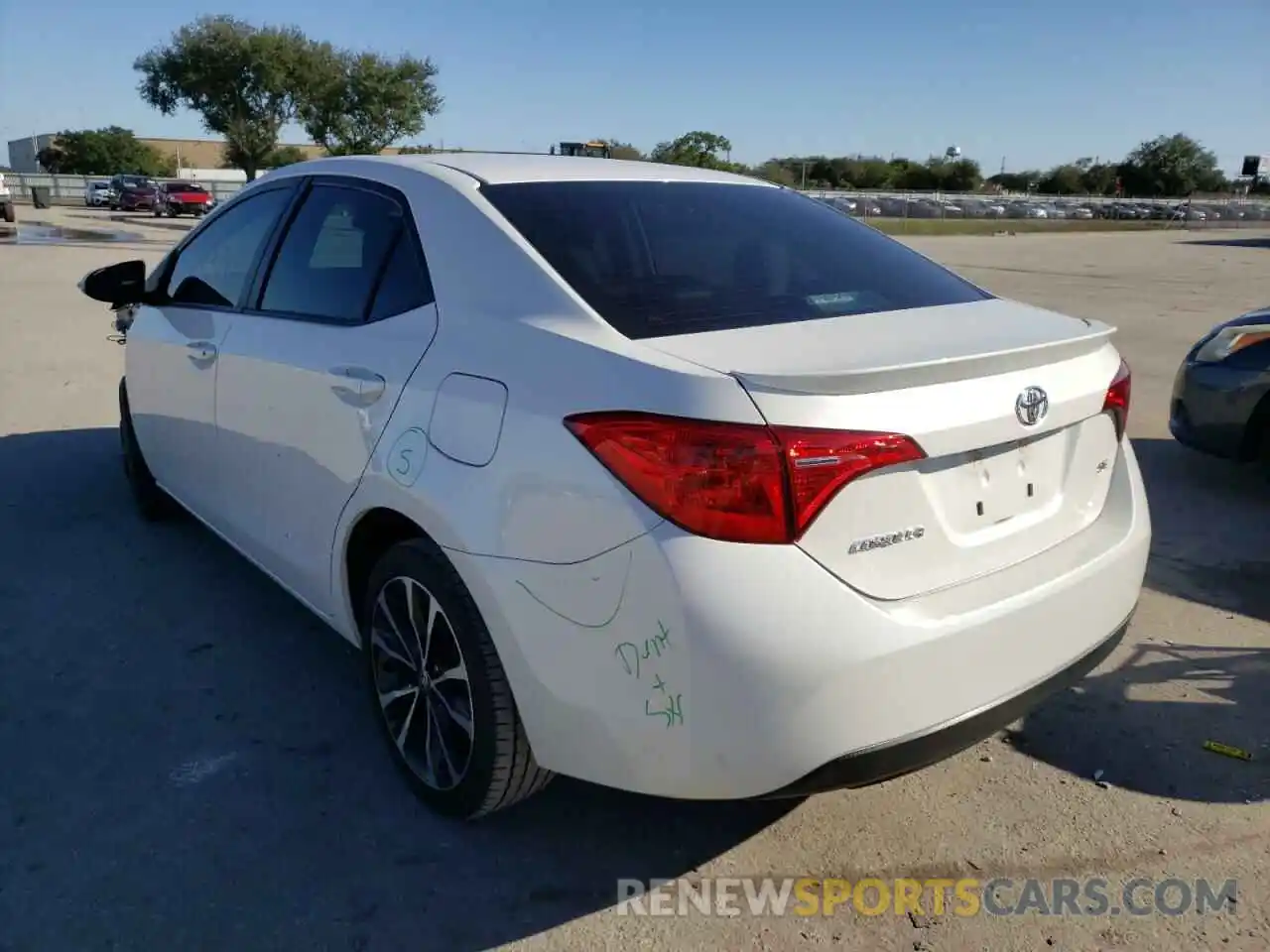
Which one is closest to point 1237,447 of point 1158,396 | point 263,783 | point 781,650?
point 1158,396

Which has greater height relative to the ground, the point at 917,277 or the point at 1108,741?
the point at 917,277

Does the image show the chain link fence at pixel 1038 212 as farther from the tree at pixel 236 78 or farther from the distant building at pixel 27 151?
the distant building at pixel 27 151

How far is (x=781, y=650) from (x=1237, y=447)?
14.7ft

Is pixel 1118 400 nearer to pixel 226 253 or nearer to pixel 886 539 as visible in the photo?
pixel 886 539

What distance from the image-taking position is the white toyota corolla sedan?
1.99 m

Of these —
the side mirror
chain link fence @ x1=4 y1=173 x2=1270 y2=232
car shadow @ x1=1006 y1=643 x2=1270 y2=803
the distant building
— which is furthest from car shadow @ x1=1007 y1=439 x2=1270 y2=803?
the distant building

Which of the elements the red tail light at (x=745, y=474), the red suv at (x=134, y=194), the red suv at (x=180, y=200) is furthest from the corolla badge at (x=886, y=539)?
the red suv at (x=134, y=194)

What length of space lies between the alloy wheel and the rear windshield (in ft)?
2.99

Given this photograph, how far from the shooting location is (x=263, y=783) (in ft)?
9.52

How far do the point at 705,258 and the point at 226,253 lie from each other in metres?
2.09

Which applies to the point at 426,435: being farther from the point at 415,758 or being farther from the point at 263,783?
the point at 263,783

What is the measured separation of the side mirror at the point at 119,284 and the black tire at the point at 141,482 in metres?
0.56

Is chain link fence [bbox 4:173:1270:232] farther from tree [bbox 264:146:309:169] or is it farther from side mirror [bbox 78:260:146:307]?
side mirror [bbox 78:260:146:307]

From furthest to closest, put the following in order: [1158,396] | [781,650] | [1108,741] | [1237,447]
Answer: [1158,396] < [1237,447] < [1108,741] < [781,650]
